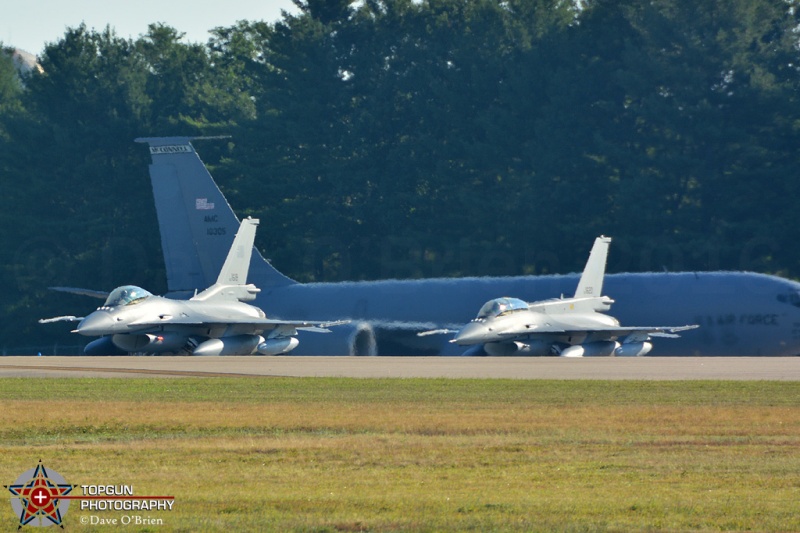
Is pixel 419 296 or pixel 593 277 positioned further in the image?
pixel 419 296

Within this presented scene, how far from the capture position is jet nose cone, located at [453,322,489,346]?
4119 centimetres

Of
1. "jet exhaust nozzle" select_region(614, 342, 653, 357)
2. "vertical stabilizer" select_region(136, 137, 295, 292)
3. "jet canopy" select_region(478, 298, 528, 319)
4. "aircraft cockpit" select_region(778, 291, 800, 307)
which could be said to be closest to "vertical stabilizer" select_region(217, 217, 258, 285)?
"vertical stabilizer" select_region(136, 137, 295, 292)

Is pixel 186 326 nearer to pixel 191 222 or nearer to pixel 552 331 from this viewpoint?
pixel 191 222

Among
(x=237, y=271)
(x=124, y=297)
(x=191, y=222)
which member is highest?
(x=191, y=222)

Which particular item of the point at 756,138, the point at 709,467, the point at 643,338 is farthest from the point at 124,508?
the point at 756,138

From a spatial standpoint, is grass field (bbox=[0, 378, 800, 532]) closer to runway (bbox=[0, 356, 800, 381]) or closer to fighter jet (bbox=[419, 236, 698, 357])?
runway (bbox=[0, 356, 800, 381])

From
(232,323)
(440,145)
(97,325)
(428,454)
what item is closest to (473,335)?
(232,323)

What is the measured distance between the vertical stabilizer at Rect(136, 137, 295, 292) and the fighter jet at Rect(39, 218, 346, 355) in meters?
5.76

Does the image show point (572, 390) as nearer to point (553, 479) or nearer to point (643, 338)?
point (553, 479)

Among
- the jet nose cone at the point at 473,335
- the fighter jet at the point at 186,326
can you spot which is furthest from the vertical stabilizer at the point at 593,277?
the fighter jet at the point at 186,326

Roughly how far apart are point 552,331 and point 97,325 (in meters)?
14.2

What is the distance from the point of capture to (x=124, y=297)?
42.8m

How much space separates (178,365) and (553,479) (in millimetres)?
22713

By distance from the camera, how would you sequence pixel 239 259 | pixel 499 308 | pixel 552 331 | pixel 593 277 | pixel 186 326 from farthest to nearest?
pixel 239 259
pixel 593 277
pixel 186 326
pixel 552 331
pixel 499 308
